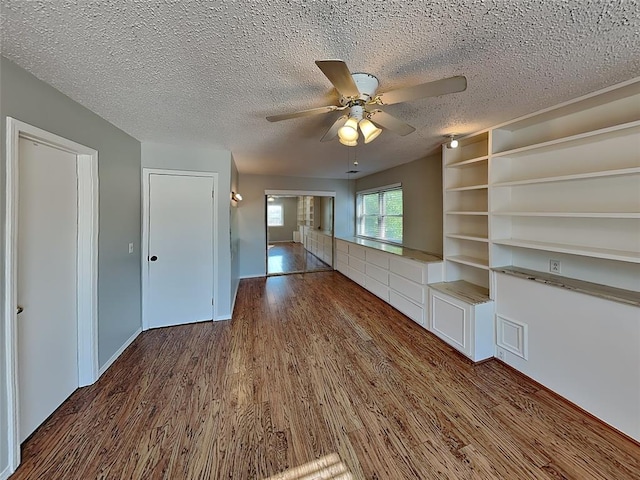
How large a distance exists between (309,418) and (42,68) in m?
2.79

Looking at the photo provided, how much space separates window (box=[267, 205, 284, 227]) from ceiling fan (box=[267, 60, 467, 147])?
8212 mm

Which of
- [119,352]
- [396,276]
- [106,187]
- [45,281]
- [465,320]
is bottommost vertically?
[119,352]

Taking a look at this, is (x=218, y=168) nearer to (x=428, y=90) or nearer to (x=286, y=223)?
(x=428, y=90)

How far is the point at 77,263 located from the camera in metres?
2.17

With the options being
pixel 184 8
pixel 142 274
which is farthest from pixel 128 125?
pixel 184 8

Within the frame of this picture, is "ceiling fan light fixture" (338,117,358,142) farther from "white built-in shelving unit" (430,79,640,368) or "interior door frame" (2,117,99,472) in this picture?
"interior door frame" (2,117,99,472)

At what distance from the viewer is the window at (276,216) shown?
33.1ft

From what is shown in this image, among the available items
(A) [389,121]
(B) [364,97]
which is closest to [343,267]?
(A) [389,121]

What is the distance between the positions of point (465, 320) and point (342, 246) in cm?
361

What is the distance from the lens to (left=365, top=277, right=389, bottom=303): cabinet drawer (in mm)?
4148

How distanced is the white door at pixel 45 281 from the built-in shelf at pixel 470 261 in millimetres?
3744

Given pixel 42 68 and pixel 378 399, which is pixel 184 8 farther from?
pixel 378 399

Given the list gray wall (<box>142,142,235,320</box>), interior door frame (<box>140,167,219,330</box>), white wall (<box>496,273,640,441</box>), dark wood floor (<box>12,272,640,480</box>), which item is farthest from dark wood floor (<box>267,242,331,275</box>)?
white wall (<box>496,273,640,441</box>)

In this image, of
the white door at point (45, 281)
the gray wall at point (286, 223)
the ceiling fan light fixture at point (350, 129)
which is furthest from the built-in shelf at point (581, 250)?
the gray wall at point (286, 223)
